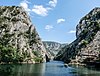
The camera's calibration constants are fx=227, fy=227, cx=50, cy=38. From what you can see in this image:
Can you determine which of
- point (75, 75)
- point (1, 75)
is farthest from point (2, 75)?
point (75, 75)

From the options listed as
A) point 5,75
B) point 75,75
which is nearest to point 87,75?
point 75,75

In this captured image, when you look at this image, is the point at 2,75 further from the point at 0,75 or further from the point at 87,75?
the point at 87,75

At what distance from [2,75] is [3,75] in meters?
0.51

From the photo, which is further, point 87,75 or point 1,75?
point 87,75

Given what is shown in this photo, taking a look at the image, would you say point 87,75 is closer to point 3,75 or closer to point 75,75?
point 75,75

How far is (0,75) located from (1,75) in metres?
0.50

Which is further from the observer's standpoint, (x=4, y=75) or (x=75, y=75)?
(x=75, y=75)

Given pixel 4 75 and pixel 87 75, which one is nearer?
pixel 4 75

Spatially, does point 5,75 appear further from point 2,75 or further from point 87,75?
point 87,75

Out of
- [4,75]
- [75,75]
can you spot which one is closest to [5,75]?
[4,75]

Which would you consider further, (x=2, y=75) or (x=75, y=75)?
(x=75, y=75)

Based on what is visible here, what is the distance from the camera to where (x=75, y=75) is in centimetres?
13150

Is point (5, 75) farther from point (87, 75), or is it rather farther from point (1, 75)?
point (87, 75)

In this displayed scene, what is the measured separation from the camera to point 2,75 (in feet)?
365
